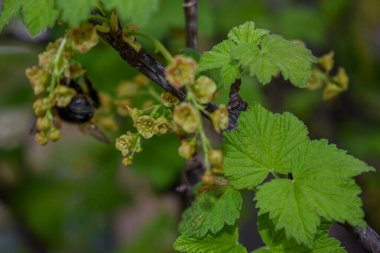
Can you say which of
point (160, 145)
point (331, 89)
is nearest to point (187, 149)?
point (331, 89)

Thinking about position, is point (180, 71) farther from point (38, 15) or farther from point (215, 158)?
point (38, 15)

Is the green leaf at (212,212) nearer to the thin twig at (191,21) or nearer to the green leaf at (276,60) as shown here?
the green leaf at (276,60)

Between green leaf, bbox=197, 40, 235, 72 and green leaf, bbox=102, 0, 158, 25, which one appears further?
green leaf, bbox=197, 40, 235, 72

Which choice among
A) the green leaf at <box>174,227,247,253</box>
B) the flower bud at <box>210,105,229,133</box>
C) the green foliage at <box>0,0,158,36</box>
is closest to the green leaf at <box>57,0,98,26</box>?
the green foliage at <box>0,0,158,36</box>

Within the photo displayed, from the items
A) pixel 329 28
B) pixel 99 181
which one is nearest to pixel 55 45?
pixel 99 181

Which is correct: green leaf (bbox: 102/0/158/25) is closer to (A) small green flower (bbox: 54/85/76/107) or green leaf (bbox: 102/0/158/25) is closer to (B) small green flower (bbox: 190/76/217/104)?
(B) small green flower (bbox: 190/76/217/104)

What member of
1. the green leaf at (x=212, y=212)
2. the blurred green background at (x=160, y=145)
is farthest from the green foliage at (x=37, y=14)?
the blurred green background at (x=160, y=145)
